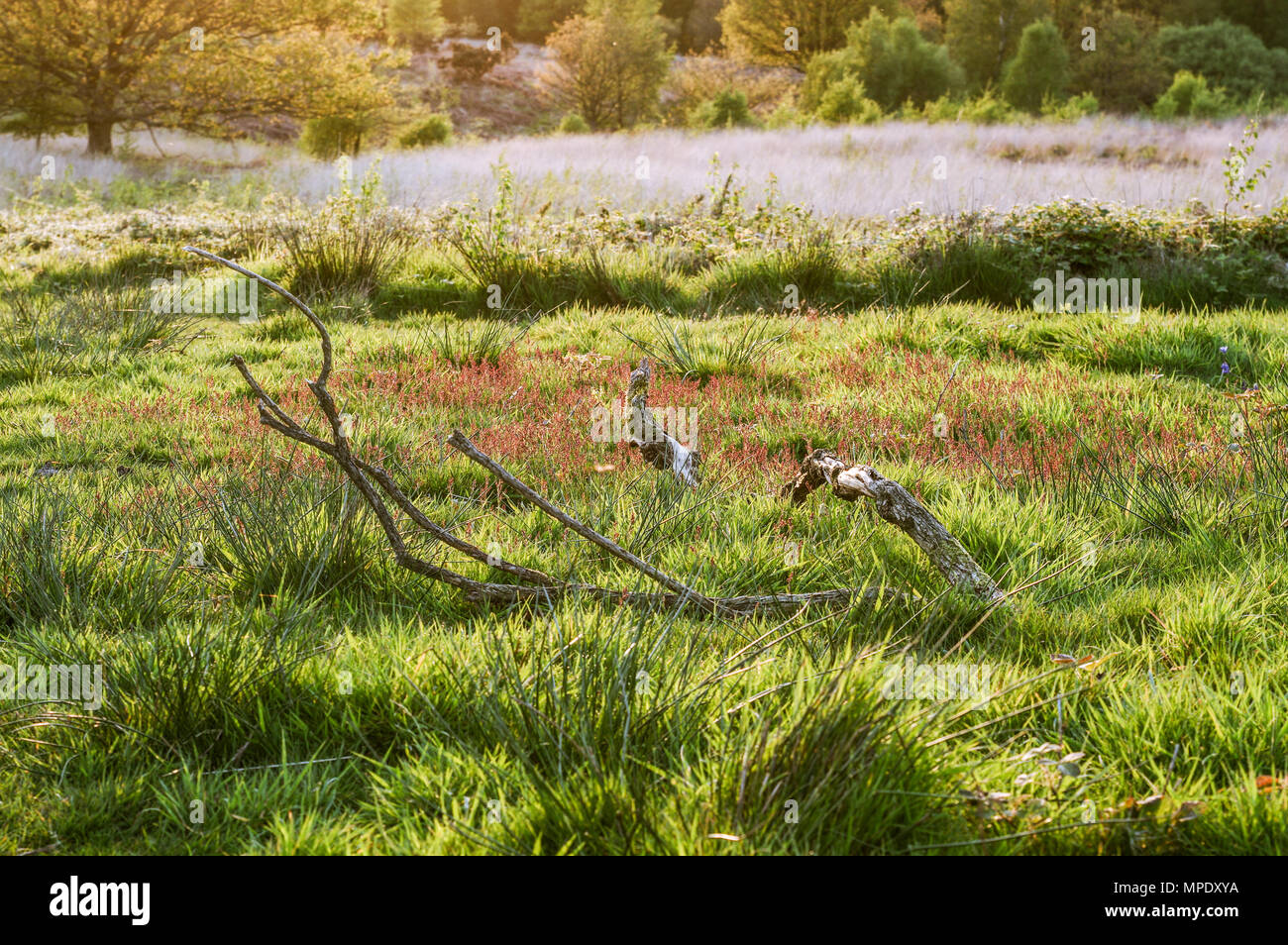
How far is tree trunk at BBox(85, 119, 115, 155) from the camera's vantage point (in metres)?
23.4

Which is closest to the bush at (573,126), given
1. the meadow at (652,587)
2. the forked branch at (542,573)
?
the meadow at (652,587)

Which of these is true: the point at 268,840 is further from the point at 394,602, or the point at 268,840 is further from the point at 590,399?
the point at 590,399

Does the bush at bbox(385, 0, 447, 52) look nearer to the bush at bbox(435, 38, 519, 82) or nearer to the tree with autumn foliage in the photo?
the bush at bbox(435, 38, 519, 82)

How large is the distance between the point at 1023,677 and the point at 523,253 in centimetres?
725

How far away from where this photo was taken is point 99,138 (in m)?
23.6

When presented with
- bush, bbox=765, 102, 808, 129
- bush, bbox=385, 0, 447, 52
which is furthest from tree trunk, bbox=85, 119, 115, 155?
bush, bbox=385, 0, 447, 52

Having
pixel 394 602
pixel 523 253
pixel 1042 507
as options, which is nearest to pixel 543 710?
pixel 394 602

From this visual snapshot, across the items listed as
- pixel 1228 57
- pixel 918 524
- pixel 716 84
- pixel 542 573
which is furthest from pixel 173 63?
pixel 1228 57

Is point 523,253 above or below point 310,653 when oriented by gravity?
above

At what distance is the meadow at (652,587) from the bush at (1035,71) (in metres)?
26.8

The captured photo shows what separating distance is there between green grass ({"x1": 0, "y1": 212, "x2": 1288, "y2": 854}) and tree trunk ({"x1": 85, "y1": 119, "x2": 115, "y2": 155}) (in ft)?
71.0

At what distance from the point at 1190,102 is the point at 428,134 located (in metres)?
24.4
